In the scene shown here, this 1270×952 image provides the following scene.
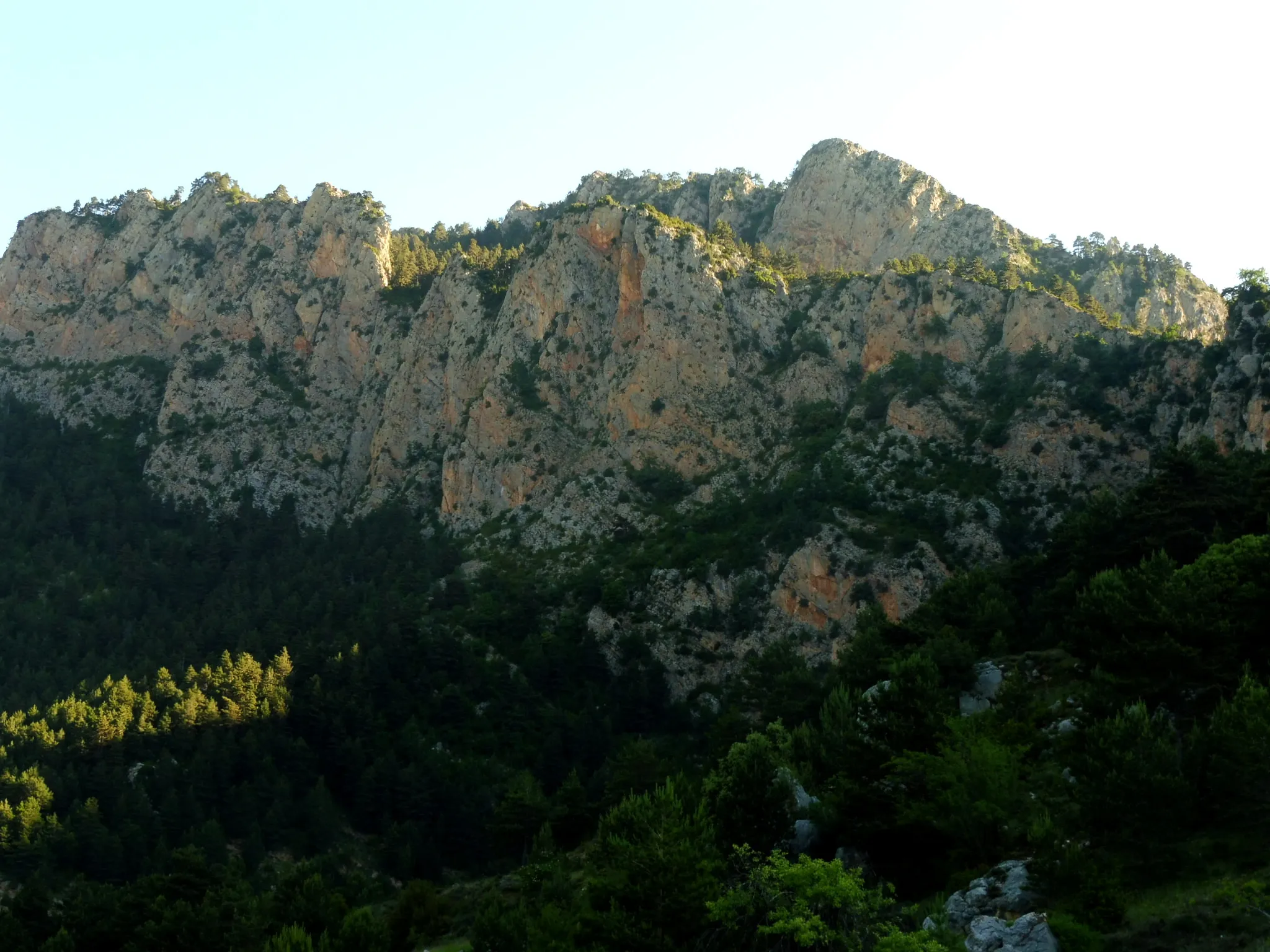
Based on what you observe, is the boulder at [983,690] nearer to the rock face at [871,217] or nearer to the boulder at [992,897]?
the boulder at [992,897]

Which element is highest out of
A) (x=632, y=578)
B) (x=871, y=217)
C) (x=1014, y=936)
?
(x=871, y=217)

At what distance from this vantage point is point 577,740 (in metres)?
88.4

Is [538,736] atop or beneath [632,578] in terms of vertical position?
beneath

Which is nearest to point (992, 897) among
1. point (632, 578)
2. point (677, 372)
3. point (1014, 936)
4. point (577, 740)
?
point (1014, 936)

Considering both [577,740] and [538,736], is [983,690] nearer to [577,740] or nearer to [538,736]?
[577,740]

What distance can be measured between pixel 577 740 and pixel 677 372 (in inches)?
1863

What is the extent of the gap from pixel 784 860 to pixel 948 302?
9449 cm

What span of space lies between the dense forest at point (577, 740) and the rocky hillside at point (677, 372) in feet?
11.8

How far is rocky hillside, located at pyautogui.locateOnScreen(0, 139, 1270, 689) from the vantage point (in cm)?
9938

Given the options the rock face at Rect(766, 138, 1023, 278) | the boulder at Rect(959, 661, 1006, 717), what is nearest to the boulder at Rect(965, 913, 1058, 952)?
the boulder at Rect(959, 661, 1006, 717)

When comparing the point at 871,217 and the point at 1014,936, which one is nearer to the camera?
the point at 1014,936

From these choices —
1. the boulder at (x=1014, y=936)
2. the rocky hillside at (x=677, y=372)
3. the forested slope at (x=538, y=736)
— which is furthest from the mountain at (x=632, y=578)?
the rocky hillside at (x=677, y=372)

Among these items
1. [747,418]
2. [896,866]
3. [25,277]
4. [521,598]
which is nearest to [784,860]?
[896,866]

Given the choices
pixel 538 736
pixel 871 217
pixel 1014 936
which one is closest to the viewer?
pixel 1014 936
